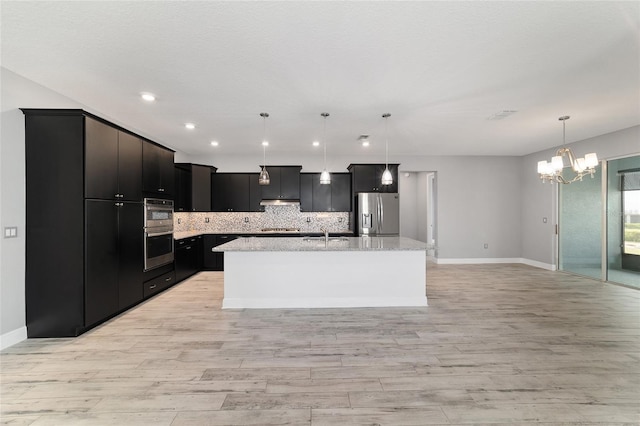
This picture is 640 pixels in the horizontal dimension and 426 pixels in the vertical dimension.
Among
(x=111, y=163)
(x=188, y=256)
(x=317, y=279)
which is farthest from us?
(x=188, y=256)

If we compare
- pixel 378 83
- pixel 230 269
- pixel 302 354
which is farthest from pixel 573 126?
pixel 230 269

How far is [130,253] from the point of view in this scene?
12.6 ft

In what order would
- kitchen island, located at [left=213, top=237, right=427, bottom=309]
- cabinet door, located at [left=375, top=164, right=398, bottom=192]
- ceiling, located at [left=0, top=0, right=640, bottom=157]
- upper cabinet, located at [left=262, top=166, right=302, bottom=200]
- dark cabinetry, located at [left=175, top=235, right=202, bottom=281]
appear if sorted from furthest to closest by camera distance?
upper cabinet, located at [left=262, top=166, right=302, bottom=200]
cabinet door, located at [left=375, top=164, right=398, bottom=192]
dark cabinetry, located at [left=175, top=235, right=202, bottom=281]
kitchen island, located at [left=213, top=237, right=427, bottom=309]
ceiling, located at [left=0, top=0, right=640, bottom=157]

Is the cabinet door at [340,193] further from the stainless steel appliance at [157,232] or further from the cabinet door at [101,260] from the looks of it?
the cabinet door at [101,260]

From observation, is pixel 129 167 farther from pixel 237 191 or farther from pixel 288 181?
pixel 288 181

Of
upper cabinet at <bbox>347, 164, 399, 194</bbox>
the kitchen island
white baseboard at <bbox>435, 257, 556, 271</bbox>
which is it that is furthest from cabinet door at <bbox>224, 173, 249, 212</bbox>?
white baseboard at <bbox>435, 257, 556, 271</bbox>

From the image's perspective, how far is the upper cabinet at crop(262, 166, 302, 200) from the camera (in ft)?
22.0

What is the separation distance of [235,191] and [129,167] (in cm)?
301

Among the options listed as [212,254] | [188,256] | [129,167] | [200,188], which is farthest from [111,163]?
[212,254]

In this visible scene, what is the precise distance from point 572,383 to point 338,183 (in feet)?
17.4

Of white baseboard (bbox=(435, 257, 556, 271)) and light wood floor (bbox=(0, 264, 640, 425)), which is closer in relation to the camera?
light wood floor (bbox=(0, 264, 640, 425))

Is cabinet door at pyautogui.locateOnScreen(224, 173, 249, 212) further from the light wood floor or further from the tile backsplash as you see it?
the light wood floor

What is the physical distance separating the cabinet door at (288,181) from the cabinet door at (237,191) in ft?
2.73

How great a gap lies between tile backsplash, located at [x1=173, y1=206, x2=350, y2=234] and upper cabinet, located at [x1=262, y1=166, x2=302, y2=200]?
0.49 metres
